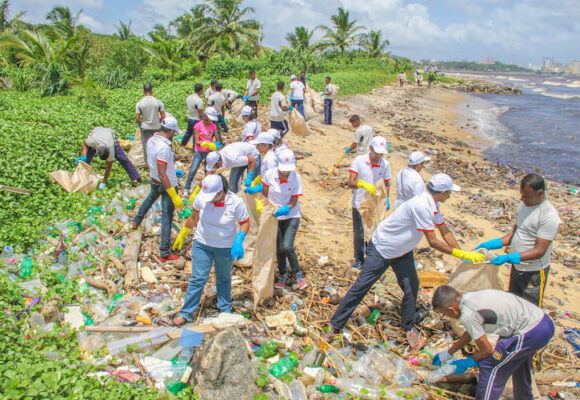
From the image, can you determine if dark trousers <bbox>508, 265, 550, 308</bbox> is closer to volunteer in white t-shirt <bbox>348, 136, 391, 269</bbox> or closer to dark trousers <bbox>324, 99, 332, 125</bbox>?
volunteer in white t-shirt <bbox>348, 136, 391, 269</bbox>

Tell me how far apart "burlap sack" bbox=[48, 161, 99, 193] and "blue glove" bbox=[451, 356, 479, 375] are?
5440mm

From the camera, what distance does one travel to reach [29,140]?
6.33m

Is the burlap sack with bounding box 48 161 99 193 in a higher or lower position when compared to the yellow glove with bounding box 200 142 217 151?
lower

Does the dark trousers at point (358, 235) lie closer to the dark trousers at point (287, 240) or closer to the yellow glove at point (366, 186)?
the yellow glove at point (366, 186)

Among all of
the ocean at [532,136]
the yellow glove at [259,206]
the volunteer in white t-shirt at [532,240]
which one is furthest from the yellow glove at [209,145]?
the ocean at [532,136]

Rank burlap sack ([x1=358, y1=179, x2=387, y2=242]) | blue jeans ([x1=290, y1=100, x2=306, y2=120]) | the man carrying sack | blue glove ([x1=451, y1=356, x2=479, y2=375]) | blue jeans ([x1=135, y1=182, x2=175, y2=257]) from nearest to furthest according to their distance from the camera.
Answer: blue glove ([x1=451, y1=356, x2=479, y2=375]), blue jeans ([x1=135, y1=182, x2=175, y2=257]), burlap sack ([x1=358, y1=179, x2=387, y2=242]), the man carrying sack, blue jeans ([x1=290, y1=100, x2=306, y2=120])

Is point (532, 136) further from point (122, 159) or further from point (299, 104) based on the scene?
point (122, 159)

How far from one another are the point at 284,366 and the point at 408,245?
1.57 m

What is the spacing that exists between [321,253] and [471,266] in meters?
2.27

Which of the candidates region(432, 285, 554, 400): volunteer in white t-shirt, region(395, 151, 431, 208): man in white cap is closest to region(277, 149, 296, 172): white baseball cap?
region(395, 151, 431, 208): man in white cap

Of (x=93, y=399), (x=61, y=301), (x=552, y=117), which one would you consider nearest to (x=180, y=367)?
(x=93, y=399)

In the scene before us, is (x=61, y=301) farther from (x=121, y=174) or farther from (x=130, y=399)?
(x=121, y=174)

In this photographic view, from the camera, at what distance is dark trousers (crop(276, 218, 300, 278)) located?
442 centimetres

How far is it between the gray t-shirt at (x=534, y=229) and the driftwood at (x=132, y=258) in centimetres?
402
